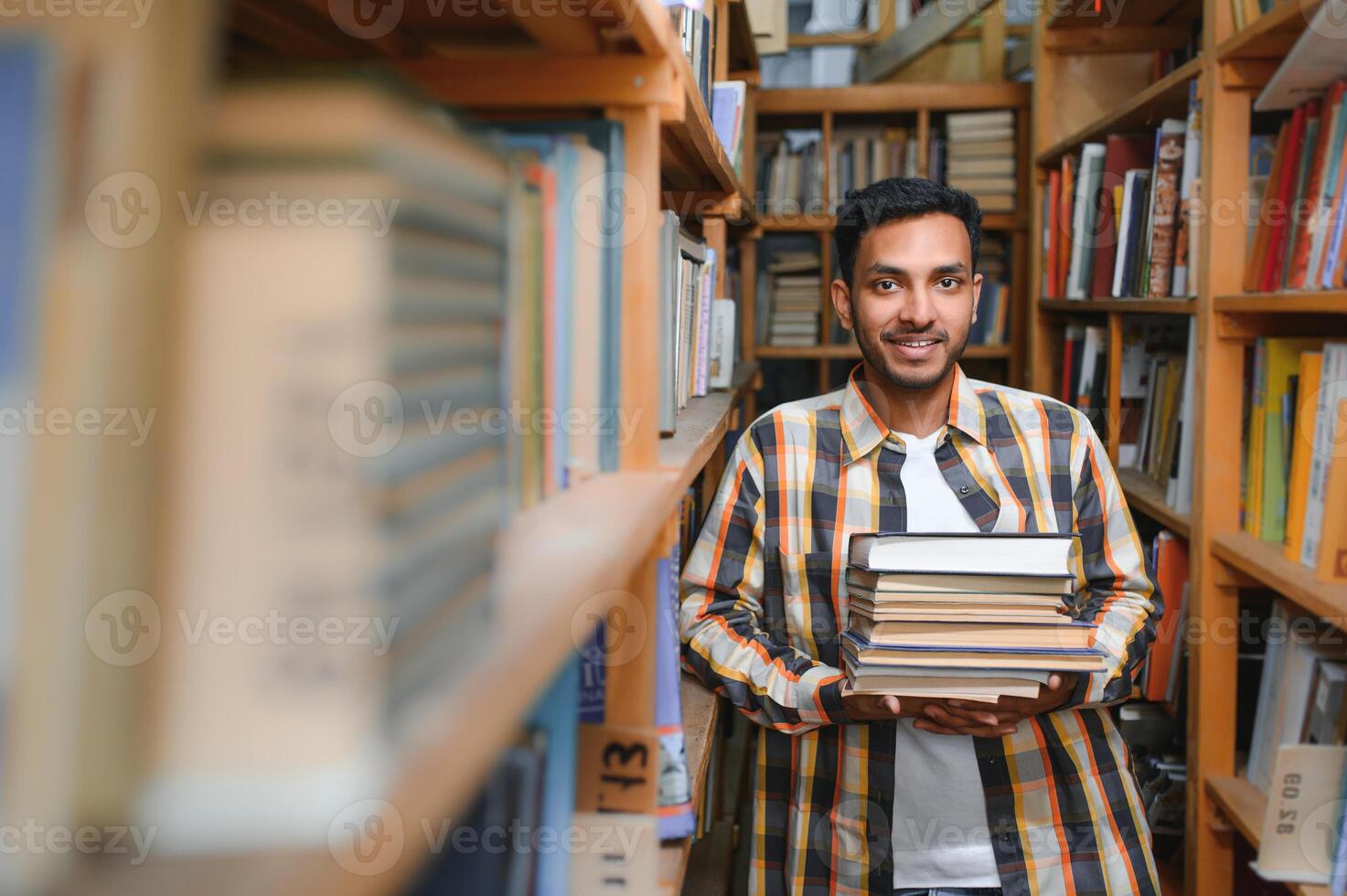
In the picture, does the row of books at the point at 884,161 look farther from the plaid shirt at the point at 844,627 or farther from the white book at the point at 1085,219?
the plaid shirt at the point at 844,627

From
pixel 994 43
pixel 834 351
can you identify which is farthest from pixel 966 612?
pixel 994 43

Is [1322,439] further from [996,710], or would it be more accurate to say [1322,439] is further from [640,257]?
[640,257]

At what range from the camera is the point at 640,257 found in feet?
2.83

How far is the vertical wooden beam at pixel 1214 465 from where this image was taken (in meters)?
1.73

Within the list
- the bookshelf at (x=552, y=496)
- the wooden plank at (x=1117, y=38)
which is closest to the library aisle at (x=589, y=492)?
the bookshelf at (x=552, y=496)

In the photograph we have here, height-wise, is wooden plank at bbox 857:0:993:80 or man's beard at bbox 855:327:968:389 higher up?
wooden plank at bbox 857:0:993:80

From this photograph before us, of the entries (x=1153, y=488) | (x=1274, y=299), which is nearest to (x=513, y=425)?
(x=1274, y=299)

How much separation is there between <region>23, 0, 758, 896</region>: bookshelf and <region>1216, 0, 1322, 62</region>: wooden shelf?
2.62 ft

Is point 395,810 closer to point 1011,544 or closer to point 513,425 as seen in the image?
point 513,425

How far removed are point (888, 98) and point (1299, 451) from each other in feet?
9.06

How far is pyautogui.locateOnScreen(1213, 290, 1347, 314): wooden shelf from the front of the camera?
4.29ft

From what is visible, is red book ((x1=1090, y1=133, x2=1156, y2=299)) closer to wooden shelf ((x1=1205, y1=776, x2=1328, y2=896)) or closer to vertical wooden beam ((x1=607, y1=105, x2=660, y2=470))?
wooden shelf ((x1=1205, y1=776, x2=1328, y2=896))

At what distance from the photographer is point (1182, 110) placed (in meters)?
2.19

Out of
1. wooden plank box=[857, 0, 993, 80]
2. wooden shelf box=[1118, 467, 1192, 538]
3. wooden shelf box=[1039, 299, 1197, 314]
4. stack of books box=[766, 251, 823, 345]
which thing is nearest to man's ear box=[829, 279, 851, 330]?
wooden shelf box=[1039, 299, 1197, 314]
